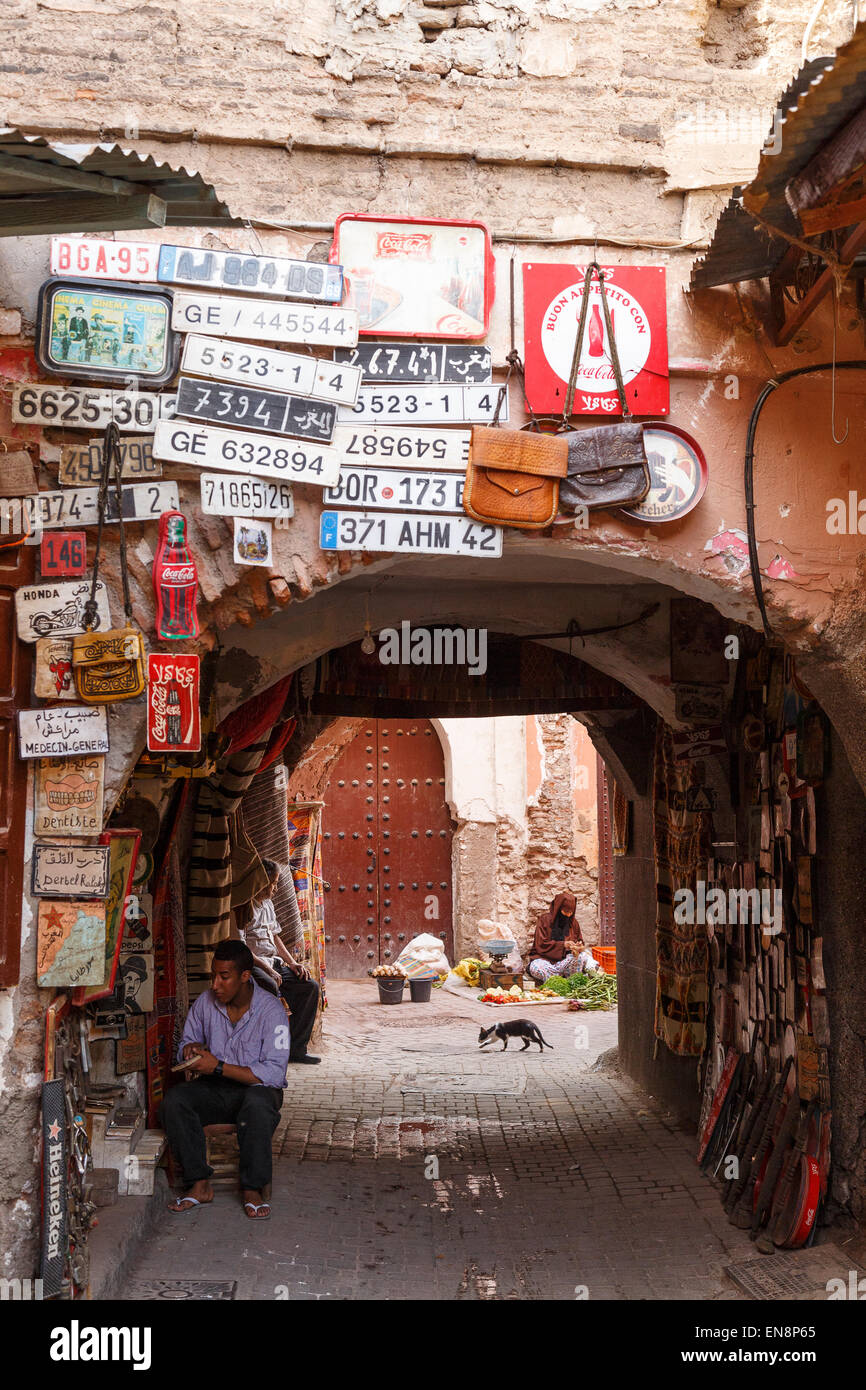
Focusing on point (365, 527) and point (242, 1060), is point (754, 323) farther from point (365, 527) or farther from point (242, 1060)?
point (242, 1060)

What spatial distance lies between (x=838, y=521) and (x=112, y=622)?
2.47 meters

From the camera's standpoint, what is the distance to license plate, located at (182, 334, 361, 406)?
3955 millimetres

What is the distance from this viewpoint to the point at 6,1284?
141 inches

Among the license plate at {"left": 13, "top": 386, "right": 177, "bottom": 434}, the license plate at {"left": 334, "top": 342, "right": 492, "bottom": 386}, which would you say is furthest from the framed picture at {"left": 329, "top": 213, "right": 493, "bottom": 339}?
the license plate at {"left": 13, "top": 386, "right": 177, "bottom": 434}

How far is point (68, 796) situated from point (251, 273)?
1.82m

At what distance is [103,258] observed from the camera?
13.0 ft

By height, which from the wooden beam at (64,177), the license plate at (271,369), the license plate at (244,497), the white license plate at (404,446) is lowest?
the license plate at (244,497)

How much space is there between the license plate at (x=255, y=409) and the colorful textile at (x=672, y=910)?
10.9 feet

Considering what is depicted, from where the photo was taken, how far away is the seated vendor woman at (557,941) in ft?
44.7

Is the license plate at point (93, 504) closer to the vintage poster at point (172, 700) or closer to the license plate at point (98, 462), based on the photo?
the license plate at point (98, 462)

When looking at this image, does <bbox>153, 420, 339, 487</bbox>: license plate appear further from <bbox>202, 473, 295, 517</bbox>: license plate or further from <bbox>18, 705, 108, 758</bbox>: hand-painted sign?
<bbox>18, 705, 108, 758</bbox>: hand-painted sign

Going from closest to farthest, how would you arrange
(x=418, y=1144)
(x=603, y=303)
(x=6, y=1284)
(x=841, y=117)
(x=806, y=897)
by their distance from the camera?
(x=841, y=117) → (x=6, y=1284) → (x=603, y=303) → (x=806, y=897) → (x=418, y=1144)

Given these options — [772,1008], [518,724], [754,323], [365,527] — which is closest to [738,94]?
[754,323]

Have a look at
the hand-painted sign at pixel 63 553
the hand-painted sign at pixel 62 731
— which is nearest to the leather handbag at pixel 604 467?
the hand-painted sign at pixel 63 553
